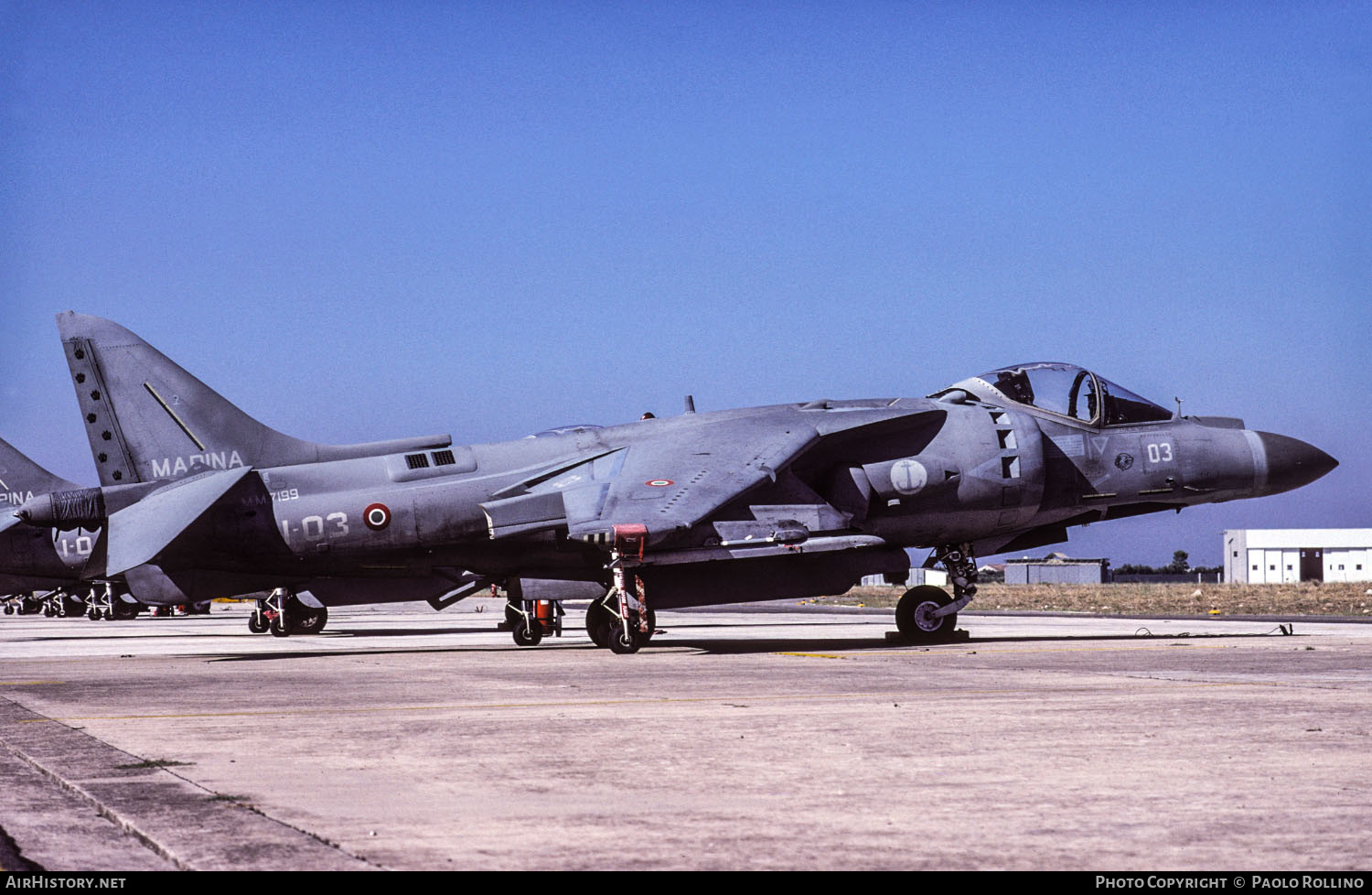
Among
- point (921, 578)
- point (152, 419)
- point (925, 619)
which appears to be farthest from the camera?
point (921, 578)

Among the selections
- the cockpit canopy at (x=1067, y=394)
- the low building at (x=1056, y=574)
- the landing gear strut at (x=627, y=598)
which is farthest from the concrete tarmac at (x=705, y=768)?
the low building at (x=1056, y=574)

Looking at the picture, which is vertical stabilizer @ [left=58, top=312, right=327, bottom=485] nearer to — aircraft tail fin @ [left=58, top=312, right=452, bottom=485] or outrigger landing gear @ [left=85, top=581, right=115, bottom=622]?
aircraft tail fin @ [left=58, top=312, right=452, bottom=485]

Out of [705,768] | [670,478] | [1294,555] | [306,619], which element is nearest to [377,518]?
[670,478]

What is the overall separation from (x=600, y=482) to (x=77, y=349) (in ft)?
26.9

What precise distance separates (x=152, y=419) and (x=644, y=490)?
7.73m

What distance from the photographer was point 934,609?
21.5m

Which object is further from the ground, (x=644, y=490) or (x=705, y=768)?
(x=644, y=490)

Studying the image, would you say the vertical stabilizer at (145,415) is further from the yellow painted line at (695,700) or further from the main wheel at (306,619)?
the yellow painted line at (695,700)

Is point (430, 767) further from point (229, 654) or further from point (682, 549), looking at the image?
point (229, 654)

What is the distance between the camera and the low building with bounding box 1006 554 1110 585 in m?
103

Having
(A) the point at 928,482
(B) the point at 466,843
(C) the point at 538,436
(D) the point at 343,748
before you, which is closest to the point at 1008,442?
(A) the point at 928,482

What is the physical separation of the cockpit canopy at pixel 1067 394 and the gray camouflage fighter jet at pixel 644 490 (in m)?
0.03

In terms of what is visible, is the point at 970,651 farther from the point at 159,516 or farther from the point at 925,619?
the point at 159,516
